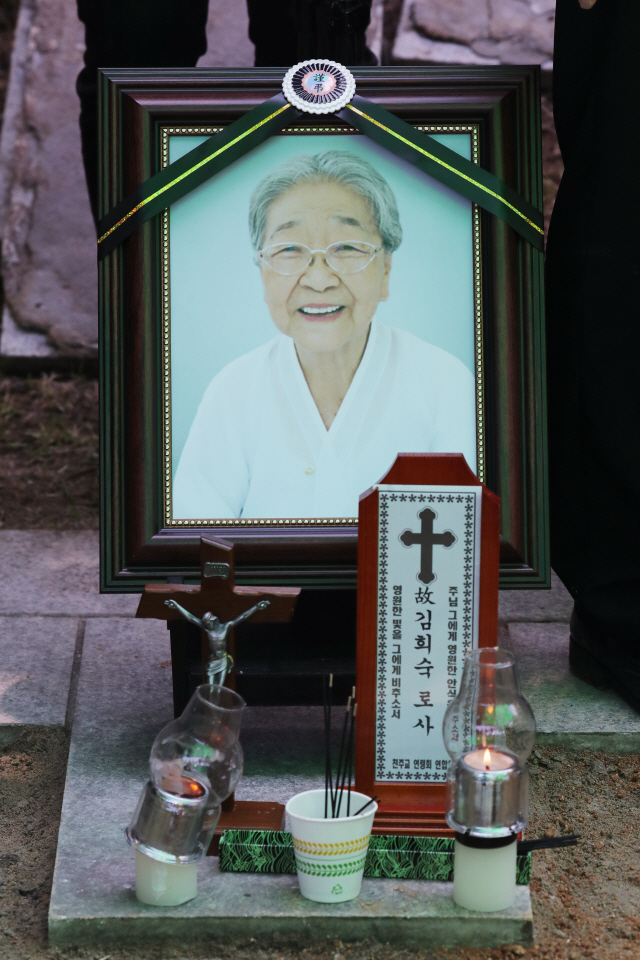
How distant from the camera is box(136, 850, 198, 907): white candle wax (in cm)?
196

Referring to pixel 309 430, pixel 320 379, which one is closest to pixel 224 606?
pixel 309 430

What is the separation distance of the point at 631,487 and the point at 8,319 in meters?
3.14

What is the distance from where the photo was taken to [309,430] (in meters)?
2.47

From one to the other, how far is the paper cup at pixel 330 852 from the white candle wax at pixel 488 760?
188 millimetres

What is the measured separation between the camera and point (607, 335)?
106 inches

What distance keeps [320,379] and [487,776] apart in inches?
37.3

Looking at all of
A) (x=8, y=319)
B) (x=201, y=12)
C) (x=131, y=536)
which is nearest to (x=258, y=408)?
(x=131, y=536)

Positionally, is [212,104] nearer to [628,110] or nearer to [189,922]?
[628,110]

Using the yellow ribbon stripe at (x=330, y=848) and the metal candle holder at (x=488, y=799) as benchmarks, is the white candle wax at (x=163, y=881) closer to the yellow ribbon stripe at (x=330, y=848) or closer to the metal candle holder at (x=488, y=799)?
the yellow ribbon stripe at (x=330, y=848)

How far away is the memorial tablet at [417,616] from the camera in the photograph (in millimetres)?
2133

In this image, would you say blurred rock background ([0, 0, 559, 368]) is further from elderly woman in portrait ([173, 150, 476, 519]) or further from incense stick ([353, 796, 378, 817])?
incense stick ([353, 796, 378, 817])

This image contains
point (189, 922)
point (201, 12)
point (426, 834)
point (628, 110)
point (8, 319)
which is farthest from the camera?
point (8, 319)

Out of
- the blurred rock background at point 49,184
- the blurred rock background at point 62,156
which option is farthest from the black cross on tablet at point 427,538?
the blurred rock background at point 49,184

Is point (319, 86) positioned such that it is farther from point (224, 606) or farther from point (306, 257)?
point (224, 606)
